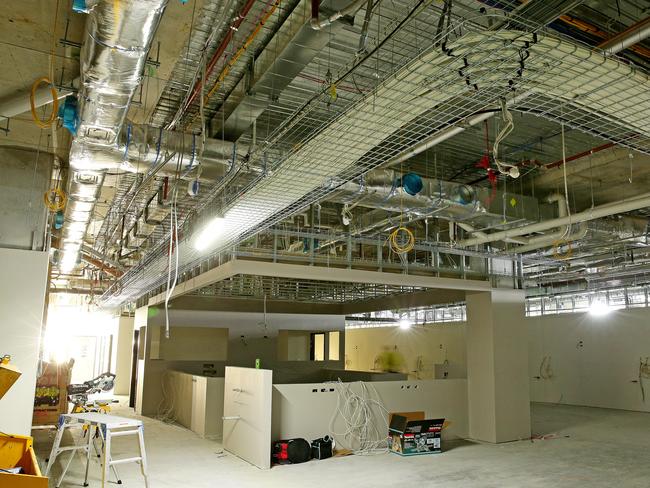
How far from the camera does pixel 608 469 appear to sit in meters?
5.62

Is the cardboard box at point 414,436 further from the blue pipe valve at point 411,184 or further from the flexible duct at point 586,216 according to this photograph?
the blue pipe valve at point 411,184

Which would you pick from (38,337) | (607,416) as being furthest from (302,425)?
(607,416)

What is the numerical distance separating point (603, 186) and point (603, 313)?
20.4 feet

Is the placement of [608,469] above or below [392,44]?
below

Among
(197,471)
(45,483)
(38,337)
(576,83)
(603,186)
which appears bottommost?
(197,471)

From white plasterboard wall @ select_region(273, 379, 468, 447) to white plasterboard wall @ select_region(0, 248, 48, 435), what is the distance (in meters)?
2.70

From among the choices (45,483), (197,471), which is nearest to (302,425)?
(197,471)

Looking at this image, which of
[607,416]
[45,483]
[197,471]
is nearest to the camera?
[45,483]

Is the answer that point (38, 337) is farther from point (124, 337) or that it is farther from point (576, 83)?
point (124, 337)

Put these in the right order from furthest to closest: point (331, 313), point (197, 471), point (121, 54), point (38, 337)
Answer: point (331, 313) < point (197, 471) < point (38, 337) < point (121, 54)

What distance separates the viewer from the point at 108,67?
262 centimetres

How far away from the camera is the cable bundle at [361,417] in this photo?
6.55 m

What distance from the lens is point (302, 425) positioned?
633 cm

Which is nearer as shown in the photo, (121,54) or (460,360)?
(121,54)
